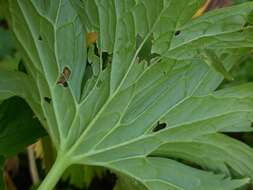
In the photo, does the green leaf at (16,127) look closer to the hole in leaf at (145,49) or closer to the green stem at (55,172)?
the green stem at (55,172)

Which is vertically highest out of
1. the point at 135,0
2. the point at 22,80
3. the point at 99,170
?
the point at 135,0

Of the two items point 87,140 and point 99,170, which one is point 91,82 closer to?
point 87,140

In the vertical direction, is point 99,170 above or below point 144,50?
below

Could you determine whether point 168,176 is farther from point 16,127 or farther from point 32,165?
point 32,165

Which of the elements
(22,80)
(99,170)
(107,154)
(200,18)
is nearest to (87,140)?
(107,154)

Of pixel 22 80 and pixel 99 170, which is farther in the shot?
pixel 99 170

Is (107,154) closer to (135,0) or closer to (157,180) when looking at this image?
(157,180)

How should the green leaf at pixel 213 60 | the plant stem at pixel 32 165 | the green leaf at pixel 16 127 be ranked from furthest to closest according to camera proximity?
the plant stem at pixel 32 165 → the green leaf at pixel 16 127 → the green leaf at pixel 213 60

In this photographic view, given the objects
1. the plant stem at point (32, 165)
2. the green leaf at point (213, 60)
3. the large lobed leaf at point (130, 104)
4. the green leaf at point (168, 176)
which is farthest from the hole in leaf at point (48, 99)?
the plant stem at point (32, 165)
